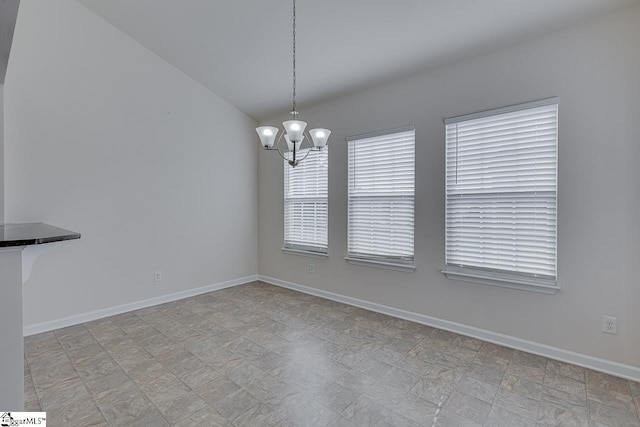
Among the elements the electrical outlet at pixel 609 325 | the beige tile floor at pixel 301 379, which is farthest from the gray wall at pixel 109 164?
the electrical outlet at pixel 609 325

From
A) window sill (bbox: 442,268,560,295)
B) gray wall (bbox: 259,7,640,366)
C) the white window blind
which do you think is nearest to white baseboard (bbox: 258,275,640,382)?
gray wall (bbox: 259,7,640,366)

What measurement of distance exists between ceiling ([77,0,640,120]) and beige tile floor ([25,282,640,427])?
113 inches

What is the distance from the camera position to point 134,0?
3320mm

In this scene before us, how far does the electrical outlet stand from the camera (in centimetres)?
248

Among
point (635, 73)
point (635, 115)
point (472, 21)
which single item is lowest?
point (635, 115)

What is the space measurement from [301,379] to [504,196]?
2.44 meters

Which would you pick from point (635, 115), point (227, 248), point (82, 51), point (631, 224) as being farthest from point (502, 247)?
point (82, 51)

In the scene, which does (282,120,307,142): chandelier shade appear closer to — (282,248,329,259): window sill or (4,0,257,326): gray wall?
(282,248,329,259): window sill

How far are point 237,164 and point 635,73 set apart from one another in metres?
4.68

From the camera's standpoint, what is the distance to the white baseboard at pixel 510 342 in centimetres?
247

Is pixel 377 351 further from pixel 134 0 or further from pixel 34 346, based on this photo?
pixel 134 0

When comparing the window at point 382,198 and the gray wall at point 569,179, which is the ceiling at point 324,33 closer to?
the gray wall at point 569,179

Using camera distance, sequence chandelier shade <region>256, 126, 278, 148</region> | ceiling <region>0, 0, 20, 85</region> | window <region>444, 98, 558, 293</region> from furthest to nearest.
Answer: window <region>444, 98, 558, 293</region>, chandelier shade <region>256, 126, 278, 148</region>, ceiling <region>0, 0, 20, 85</region>

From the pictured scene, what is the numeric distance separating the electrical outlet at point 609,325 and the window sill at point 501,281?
38cm
